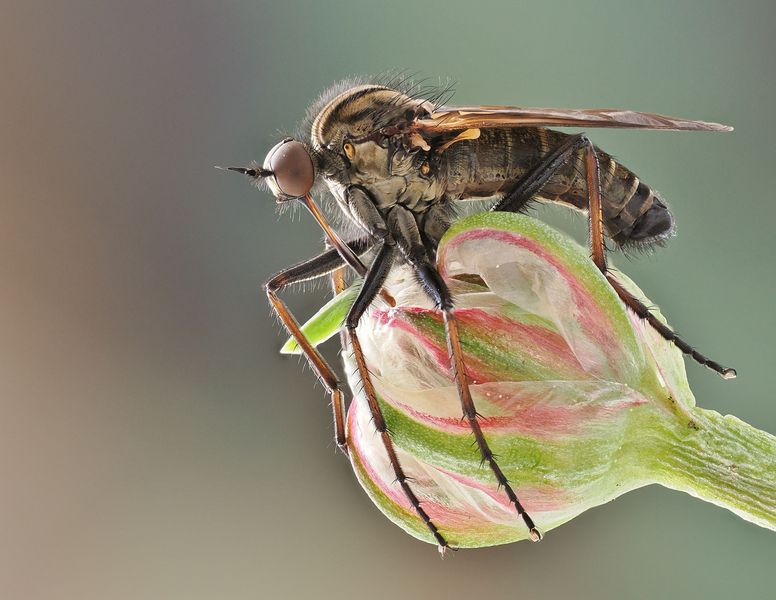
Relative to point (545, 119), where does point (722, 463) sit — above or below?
below

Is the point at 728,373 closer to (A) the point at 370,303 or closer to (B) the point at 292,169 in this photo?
(A) the point at 370,303

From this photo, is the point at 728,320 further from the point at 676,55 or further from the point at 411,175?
the point at 411,175

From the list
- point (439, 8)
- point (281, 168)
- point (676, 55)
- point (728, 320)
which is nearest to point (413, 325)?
point (281, 168)

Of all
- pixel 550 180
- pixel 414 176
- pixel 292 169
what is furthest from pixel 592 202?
pixel 292 169

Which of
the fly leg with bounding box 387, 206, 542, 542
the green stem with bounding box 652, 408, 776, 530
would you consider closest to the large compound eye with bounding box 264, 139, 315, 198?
the fly leg with bounding box 387, 206, 542, 542

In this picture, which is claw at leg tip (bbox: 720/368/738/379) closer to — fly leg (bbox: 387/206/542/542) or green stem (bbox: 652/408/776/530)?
green stem (bbox: 652/408/776/530)

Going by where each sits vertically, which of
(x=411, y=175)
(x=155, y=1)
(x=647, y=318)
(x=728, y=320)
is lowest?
(x=728, y=320)
